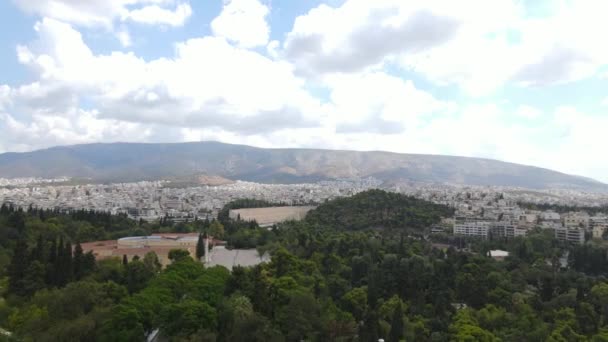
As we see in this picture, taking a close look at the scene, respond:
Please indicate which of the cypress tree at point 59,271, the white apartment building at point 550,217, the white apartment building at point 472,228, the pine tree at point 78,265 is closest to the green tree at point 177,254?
the pine tree at point 78,265

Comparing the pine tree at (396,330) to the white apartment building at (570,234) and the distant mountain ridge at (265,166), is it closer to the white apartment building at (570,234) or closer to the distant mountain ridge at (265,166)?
the white apartment building at (570,234)

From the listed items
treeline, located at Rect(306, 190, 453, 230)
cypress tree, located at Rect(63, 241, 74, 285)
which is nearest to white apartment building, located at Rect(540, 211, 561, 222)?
treeline, located at Rect(306, 190, 453, 230)

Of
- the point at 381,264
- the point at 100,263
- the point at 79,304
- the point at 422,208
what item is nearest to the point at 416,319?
the point at 381,264

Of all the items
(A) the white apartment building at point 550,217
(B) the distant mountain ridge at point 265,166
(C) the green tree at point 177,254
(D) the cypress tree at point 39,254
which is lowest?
(C) the green tree at point 177,254

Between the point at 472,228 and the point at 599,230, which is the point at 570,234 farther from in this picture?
the point at 472,228

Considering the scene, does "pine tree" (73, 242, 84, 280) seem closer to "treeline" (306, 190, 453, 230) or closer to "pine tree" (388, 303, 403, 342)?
"pine tree" (388, 303, 403, 342)

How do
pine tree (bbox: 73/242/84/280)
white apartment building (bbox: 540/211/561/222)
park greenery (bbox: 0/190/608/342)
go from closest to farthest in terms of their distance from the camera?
park greenery (bbox: 0/190/608/342) → pine tree (bbox: 73/242/84/280) → white apartment building (bbox: 540/211/561/222)
